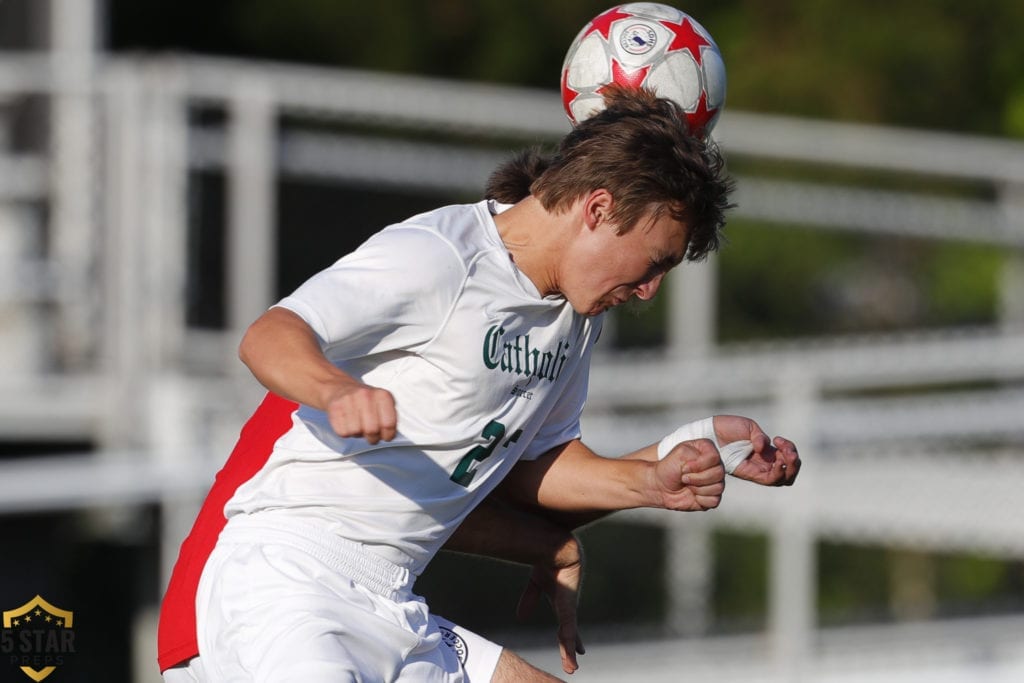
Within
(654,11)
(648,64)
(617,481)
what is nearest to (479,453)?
(617,481)

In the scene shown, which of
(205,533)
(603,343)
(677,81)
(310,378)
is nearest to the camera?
(310,378)

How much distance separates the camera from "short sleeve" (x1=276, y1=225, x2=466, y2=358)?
324cm

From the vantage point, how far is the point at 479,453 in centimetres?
366

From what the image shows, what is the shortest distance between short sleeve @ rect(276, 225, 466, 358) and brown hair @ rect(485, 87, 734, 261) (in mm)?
339

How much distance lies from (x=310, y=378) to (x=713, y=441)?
1.06 metres

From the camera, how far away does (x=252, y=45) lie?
15695 millimetres

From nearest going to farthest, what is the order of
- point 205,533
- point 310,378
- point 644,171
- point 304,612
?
point 310,378 < point 304,612 < point 644,171 < point 205,533

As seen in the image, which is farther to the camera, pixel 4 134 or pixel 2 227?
pixel 4 134

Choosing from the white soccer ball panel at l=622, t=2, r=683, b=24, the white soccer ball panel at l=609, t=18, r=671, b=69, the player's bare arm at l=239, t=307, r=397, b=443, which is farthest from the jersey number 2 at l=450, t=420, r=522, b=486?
the white soccer ball panel at l=622, t=2, r=683, b=24

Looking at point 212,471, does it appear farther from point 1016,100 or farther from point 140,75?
point 1016,100

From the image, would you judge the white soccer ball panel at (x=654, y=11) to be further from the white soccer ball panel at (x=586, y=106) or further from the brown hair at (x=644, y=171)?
the brown hair at (x=644, y=171)

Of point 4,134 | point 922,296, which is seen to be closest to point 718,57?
point 4,134

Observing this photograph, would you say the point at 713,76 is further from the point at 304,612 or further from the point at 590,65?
the point at 304,612

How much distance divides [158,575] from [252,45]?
8.04 m
